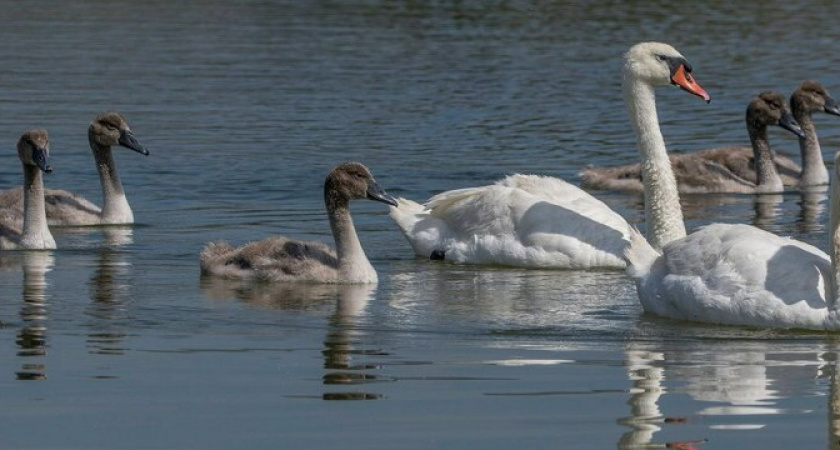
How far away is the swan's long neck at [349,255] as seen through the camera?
13.8 m

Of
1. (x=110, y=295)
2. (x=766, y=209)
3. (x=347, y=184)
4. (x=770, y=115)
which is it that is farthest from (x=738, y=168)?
(x=110, y=295)

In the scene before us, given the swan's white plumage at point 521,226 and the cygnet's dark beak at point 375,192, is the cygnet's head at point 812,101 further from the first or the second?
the cygnet's dark beak at point 375,192

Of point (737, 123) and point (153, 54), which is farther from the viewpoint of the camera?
point (153, 54)

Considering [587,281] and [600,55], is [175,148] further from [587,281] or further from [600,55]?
[600,55]

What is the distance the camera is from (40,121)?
79.2ft

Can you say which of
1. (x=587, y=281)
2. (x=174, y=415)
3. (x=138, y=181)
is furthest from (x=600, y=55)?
(x=174, y=415)

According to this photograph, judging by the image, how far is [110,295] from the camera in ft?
43.6

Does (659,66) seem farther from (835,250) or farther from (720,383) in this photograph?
(720,383)

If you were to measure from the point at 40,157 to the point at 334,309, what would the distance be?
12.6 feet

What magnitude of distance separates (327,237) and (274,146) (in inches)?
234

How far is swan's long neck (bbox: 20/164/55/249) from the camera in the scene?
15547 mm

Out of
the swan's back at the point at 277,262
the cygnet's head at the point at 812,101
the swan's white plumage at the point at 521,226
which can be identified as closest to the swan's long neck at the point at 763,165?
the cygnet's head at the point at 812,101

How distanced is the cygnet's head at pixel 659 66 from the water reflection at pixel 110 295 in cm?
377

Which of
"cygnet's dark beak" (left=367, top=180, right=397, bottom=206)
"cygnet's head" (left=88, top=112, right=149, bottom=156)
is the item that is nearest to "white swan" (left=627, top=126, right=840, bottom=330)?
"cygnet's dark beak" (left=367, top=180, right=397, bottom=206)
